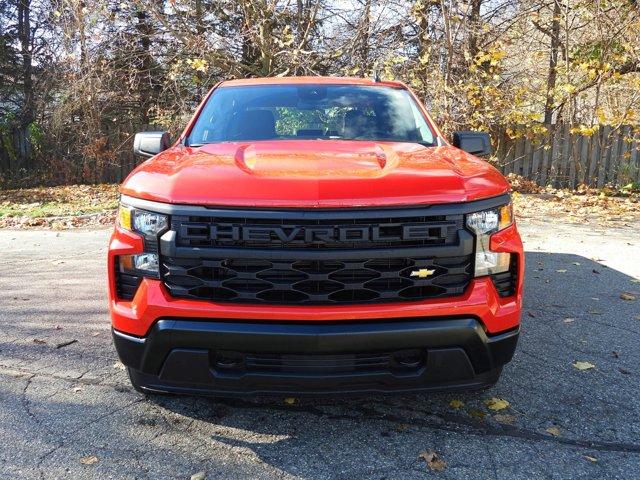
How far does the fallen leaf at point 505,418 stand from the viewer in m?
2.91

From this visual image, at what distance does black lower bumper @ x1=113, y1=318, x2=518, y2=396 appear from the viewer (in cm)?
238

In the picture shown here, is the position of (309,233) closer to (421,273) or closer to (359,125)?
(421,273)

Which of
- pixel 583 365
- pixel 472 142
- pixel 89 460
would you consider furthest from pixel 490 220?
pixel 89 460

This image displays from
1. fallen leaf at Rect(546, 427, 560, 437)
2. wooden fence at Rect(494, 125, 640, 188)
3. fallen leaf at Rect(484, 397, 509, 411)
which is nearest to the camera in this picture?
fallen leaf at Rect(546, 427, 560, 437)

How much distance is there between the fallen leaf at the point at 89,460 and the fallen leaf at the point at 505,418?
2.00m

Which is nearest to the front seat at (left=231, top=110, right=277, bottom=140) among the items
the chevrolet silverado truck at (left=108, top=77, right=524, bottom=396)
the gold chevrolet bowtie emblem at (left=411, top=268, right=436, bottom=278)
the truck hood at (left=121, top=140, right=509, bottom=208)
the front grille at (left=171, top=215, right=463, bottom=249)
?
the truck hood at (left=121, top=140, right=509, bottom=208)

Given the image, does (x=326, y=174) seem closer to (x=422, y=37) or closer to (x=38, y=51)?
(x=422, y=37)

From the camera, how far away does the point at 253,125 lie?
3.81 metres

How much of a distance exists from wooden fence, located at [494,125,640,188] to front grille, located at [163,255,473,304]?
11.4 m

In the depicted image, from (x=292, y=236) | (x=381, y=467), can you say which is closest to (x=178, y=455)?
(x=381, y=467)

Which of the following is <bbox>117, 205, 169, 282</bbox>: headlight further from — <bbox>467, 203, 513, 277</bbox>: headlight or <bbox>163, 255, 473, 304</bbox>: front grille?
<bbox>467, 203, 513, 277</bbox>: headlight

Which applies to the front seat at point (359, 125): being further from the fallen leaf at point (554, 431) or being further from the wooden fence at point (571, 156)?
the wooden fence at point (571, 156)

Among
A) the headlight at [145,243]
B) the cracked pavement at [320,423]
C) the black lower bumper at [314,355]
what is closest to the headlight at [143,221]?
the headlight at [145,243]

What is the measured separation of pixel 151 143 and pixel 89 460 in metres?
2.16
